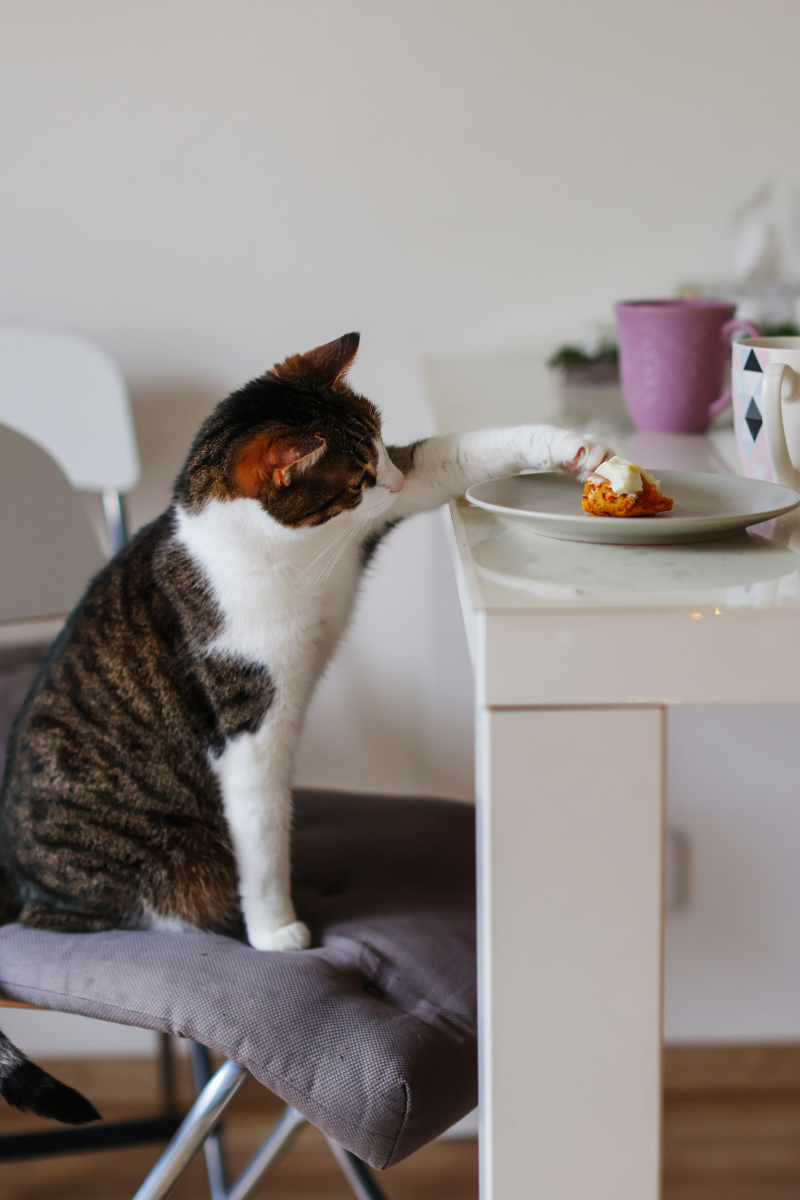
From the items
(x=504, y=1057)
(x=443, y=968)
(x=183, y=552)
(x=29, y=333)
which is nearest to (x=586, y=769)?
(x=504, y=1057)

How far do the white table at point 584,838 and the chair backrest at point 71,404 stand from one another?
0.98 metres

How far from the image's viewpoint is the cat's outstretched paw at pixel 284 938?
79 cm

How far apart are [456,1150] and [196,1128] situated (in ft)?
2.80

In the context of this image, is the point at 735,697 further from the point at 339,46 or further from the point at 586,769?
the point at 339,46

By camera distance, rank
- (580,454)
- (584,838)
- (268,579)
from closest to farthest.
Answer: (584,838) < (580,454) < (268,579)

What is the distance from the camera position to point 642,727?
0.42 m

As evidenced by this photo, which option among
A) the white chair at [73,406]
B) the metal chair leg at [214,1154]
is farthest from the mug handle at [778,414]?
the metal chair leg at [214,1154]

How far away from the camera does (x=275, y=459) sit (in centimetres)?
71

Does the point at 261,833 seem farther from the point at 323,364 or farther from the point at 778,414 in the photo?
the point at 778,414

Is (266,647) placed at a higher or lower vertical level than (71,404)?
lower

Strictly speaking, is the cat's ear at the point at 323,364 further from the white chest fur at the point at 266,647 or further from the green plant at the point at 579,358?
the green plant at the point at 579,358

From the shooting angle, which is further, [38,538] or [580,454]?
[38,538]

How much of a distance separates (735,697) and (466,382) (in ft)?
2.86

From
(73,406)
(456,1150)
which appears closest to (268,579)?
(73,406)
